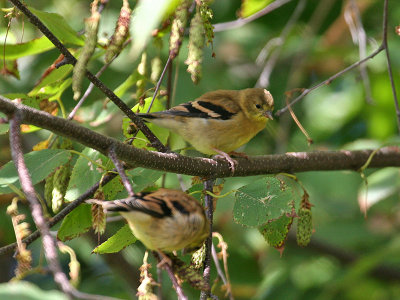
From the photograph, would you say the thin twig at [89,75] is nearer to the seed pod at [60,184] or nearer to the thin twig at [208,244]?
the thin twig at [208,244]

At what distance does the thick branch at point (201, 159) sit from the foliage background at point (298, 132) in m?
1.07

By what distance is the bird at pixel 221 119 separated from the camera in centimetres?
375

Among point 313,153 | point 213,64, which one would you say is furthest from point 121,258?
point 313,153

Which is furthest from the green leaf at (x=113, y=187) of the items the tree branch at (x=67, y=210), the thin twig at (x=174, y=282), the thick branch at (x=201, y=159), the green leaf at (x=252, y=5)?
the green leaf at (x=252, y=5)

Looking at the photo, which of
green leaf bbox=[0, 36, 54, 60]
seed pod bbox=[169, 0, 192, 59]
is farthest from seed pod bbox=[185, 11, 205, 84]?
green leaf bbox=[0, 36, 54, 60]

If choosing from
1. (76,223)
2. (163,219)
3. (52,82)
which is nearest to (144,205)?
(163,219)

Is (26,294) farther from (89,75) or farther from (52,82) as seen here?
(52,82)

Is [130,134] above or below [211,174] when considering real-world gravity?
above

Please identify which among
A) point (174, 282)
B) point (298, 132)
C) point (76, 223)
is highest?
point (76, 223)

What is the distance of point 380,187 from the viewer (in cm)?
404

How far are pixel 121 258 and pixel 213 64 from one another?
7.57 feet

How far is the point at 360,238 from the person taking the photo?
518 centimetres

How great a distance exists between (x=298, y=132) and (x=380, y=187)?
1681 mm

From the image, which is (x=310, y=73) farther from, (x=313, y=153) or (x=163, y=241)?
(x=163, y=241)
